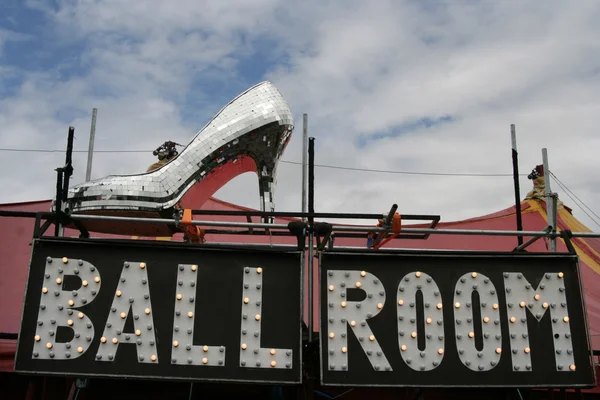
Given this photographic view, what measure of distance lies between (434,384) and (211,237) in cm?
434

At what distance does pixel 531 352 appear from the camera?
3.96 m

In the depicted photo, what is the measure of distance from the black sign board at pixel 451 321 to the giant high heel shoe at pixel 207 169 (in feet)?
5.14

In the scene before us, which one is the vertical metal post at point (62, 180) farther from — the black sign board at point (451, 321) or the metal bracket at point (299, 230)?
the black sign board at point (451, 321)

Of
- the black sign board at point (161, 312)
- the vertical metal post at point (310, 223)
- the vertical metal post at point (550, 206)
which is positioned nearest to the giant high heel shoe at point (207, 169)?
the black sign board at point (161, 312)

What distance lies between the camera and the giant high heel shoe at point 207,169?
4699 millimetres

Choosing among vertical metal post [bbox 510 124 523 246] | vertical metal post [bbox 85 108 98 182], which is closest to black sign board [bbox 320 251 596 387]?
vertical metal post [bbox 510 124 523 246]

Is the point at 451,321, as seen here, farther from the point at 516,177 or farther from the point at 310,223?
the point at 516,177

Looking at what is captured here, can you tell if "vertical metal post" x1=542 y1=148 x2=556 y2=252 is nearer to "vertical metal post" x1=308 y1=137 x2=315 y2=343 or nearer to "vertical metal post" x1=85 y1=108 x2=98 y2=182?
"vertical metal post" x1=308 y1=137 x2=315 y2=343

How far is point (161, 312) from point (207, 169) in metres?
1.64

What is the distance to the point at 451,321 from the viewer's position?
3967 mm

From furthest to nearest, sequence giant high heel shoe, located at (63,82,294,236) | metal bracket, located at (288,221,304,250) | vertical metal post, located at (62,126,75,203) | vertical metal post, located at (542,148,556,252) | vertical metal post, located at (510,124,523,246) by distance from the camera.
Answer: vertical metal post, located at (510,124,523,246) < giant high heel shoe, located at (63,82,294,236) < vertical metal post, located at (542,148,556,252) < vertical metal post, located at (62,126,75,203) < metal bracket, located at (288,221,304,250)

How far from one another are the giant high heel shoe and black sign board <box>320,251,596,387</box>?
5.14 ft

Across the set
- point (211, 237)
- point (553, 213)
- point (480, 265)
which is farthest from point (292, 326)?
point (211, 237)

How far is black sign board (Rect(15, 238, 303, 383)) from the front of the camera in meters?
3.76
